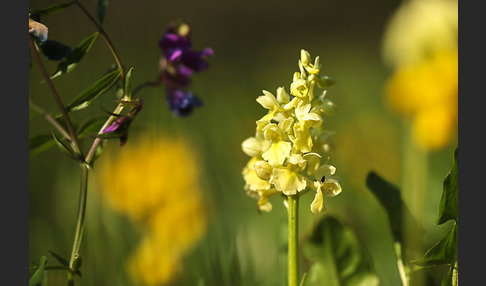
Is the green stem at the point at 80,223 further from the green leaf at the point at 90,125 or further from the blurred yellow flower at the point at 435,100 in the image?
the blurred yellow flower at the point at 435,100

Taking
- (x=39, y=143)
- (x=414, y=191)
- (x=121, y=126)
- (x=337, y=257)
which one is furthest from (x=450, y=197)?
(x=39, y=143)

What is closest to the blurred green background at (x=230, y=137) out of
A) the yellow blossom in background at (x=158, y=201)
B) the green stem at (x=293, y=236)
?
the yellow blossom in background at (x=158, y=201)

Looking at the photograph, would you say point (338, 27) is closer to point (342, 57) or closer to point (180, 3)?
point (342, 57)

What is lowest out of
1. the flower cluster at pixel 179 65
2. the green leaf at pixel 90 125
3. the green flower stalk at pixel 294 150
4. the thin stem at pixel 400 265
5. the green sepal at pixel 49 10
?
the thin stem at pixel 400 265

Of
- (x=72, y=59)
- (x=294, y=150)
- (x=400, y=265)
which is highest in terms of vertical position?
(x=72, y=59)

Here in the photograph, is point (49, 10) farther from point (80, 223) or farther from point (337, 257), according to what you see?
point (337, 257)

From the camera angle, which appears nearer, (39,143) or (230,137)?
(39,143)
